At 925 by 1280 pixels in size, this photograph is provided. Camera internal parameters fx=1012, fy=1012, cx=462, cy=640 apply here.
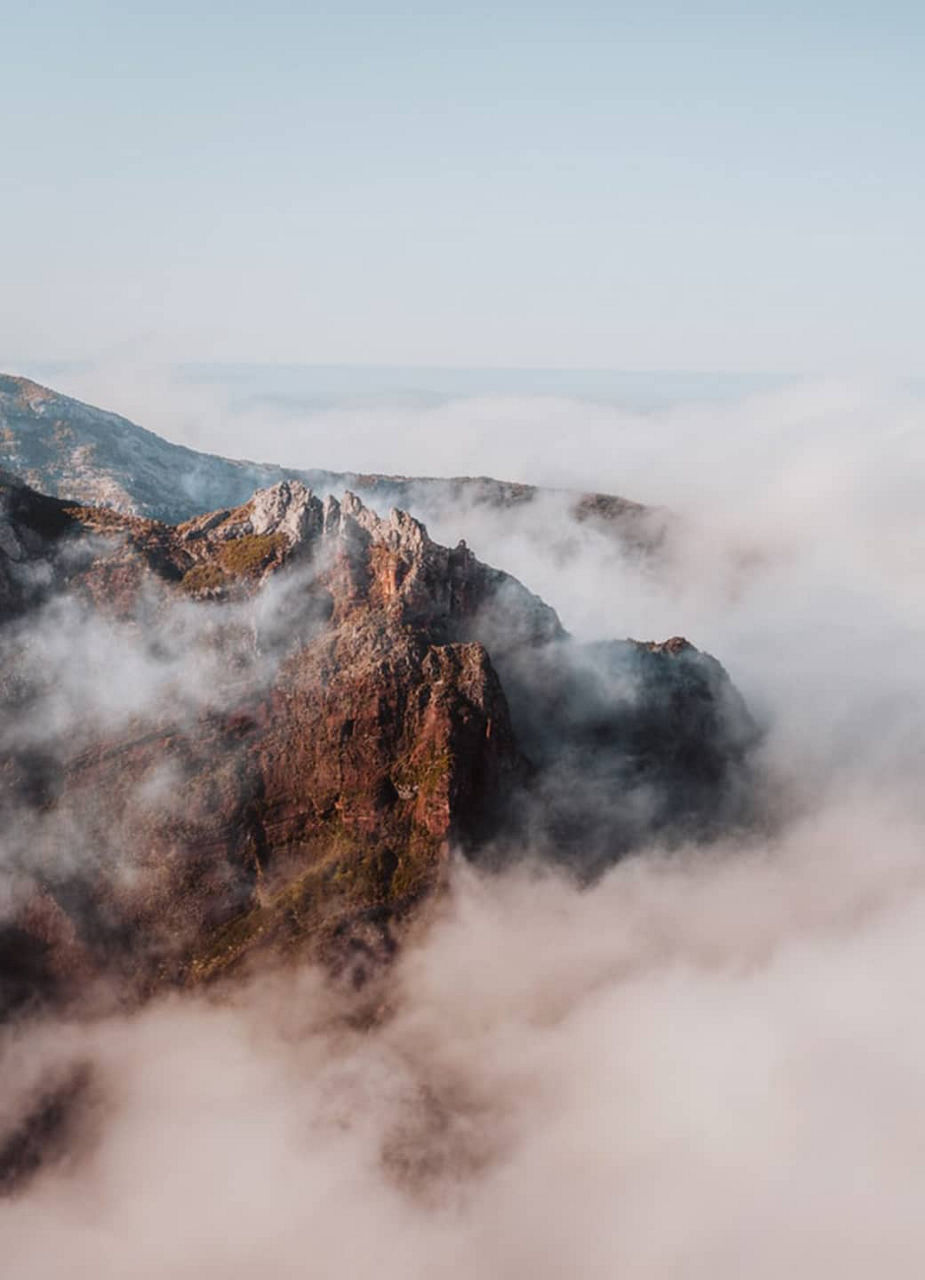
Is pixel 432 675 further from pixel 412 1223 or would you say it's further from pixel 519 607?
pixel 412 1223

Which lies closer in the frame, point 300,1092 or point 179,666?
point 300,1092

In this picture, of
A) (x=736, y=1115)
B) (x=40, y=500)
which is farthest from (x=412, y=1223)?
(x=40, y=500)

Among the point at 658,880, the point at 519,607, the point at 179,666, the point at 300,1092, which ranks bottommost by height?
the point at 300,1092

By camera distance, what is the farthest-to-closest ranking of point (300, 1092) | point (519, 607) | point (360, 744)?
point (519, 607) < point (360, 744) < point (300, 1092)

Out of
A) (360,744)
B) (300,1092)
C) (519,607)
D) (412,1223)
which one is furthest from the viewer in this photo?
(519,607)

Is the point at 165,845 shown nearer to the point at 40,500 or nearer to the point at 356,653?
the point at 356,653

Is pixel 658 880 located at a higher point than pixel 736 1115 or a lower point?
higher

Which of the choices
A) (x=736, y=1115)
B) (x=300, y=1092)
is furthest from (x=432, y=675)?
(x=736, y=1115)
